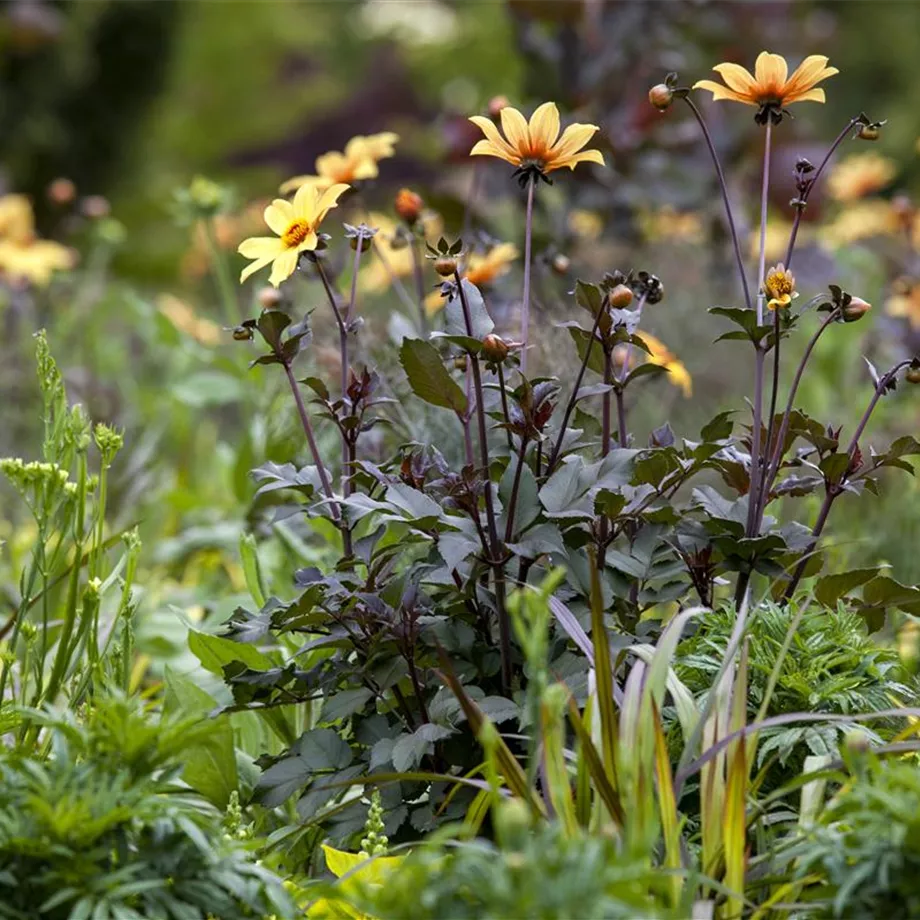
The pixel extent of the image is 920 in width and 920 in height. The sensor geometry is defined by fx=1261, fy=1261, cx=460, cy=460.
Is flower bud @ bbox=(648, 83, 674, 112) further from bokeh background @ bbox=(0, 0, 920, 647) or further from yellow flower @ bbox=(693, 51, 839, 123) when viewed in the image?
bokeh background @ bbox=(0, 0, 920, 647)

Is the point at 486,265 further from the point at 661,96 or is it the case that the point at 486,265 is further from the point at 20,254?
the point at 20,254

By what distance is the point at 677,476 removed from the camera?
1.40 m

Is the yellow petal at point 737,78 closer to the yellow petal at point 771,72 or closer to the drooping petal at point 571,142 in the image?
the yellow petal at point 771,72

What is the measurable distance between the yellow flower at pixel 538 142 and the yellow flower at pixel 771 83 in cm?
15

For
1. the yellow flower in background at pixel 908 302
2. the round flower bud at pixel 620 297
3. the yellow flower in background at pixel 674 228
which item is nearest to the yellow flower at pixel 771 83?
the round flower bud at pixel 620 297

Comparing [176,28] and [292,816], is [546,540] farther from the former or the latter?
[176,28]

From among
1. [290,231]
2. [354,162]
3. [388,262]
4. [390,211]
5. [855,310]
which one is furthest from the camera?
[390,211]

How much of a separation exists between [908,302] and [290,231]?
2.09m

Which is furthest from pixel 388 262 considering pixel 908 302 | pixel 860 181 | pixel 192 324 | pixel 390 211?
pixel 390 211

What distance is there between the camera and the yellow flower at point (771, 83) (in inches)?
54.6

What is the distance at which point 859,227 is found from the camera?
4.23 m

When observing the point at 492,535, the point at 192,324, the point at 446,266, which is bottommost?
the point at 492,535

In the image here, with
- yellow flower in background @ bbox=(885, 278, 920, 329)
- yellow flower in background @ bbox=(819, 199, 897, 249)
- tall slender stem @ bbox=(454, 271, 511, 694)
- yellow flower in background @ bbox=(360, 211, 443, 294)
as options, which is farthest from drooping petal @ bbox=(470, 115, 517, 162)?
yellow flower in background @ bbox=(819, 199, 897, 249)

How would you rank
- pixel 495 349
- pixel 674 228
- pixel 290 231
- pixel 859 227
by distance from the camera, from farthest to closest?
pixel 674 228 → pixel 859 227 → pixel 290 231 → pixel 495 349
